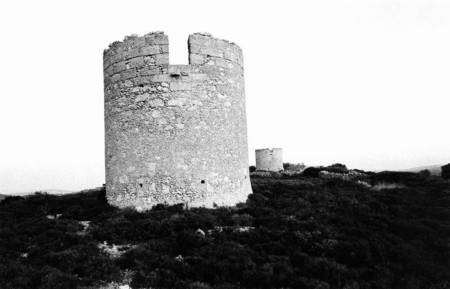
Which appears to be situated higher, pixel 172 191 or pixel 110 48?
pixel 110 48

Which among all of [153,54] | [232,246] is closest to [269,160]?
[153,54]

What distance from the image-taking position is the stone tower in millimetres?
12086

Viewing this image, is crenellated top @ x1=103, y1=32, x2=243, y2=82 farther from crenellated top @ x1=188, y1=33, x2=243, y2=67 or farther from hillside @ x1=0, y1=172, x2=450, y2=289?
hillside @ x1=0, y1=172, x2=450, y2=289

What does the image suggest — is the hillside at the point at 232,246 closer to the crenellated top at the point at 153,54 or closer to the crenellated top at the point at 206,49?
the crenellated top at the point at 153,54

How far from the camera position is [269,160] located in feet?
114

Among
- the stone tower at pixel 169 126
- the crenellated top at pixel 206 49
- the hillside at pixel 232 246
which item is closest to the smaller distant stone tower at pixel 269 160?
the hillside at pixel 232 246

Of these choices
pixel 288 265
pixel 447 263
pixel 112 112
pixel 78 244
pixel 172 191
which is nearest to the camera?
pixel 288 265

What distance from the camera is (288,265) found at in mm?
7695

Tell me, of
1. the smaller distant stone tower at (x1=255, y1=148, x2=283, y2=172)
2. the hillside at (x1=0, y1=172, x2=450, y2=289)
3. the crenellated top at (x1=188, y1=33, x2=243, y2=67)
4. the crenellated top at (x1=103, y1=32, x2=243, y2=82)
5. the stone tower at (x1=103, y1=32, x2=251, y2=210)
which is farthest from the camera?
the smaller distant stone tower at (x1=255, y1=148, x2=283, y2=172)

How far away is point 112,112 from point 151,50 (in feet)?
9.09

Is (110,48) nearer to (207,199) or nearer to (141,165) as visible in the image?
(141,165)

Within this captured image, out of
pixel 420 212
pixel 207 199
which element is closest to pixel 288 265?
pixel 207 199

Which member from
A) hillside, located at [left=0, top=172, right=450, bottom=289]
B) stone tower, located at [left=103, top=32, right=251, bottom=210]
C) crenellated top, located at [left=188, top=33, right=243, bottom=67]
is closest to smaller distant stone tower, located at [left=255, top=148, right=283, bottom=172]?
hillside, located at [left=0, top=172, right=450, bottom=289]

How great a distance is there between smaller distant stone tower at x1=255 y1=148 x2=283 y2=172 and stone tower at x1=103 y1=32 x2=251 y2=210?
2165cm
